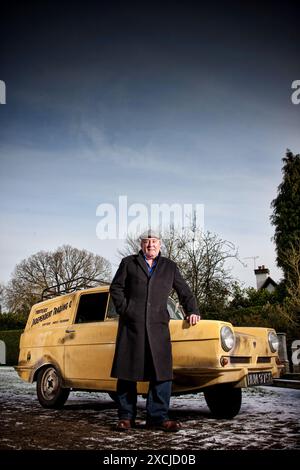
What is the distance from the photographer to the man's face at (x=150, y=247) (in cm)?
451

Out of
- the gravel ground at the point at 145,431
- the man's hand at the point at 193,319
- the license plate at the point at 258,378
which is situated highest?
the man's hand at the point at 193,319

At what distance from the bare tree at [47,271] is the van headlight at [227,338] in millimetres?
34221

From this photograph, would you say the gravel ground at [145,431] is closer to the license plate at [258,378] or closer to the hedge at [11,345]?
the license plate at [258,378]

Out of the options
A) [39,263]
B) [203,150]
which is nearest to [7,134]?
[203,150]

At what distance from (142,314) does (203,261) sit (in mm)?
16983

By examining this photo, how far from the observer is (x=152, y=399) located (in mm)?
4160

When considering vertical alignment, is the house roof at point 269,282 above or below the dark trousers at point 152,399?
above

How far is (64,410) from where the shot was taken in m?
5.96

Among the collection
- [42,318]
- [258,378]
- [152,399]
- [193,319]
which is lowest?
[152,399]

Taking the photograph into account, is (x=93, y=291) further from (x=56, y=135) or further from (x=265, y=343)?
(x=56, y=135)

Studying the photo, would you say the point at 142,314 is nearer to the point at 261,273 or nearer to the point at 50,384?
the point at 50,384

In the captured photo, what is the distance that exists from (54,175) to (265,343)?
28.8 feet

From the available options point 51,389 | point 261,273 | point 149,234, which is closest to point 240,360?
point 149,234

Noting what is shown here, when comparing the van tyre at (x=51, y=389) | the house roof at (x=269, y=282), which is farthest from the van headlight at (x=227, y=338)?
the house roof at (x=269, y=282)
